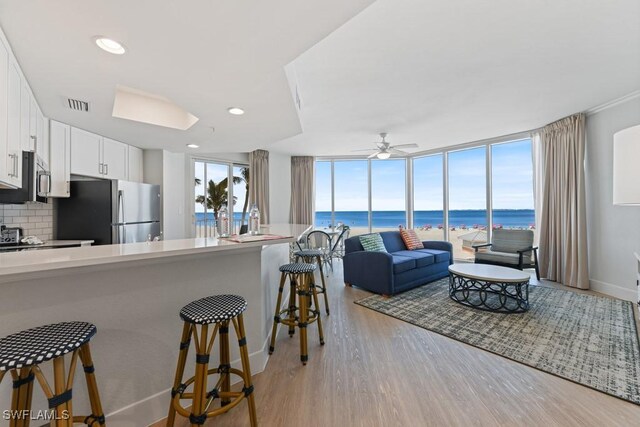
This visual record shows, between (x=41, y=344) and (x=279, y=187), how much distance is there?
559 cm

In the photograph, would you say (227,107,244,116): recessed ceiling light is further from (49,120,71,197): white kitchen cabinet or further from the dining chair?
the dining chair

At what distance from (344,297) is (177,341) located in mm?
2374

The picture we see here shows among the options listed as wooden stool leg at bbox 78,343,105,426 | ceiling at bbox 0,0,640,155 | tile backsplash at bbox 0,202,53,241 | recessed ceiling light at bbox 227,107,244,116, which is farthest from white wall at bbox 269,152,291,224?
wooden stool leg at bbox 78,343,105,426

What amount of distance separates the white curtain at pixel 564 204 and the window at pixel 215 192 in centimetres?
564

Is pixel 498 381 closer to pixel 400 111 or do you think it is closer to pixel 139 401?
pixel 139 401

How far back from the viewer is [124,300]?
145 cm

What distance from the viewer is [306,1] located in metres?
1.24

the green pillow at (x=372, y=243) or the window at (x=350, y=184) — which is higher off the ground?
the window at (x=350, y=184)

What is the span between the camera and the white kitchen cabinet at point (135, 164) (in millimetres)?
3966

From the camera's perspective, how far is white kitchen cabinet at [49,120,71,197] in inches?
110

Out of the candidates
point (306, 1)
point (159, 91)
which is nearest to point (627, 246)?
point (306, 1)

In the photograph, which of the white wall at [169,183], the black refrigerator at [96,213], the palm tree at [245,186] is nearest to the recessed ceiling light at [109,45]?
the black refrigerator at [96,213]

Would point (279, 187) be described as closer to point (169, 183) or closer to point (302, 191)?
point (302, 191)

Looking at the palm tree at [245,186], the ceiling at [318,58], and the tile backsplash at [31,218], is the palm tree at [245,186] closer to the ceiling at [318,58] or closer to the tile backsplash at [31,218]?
the ceiling at [318,58]
